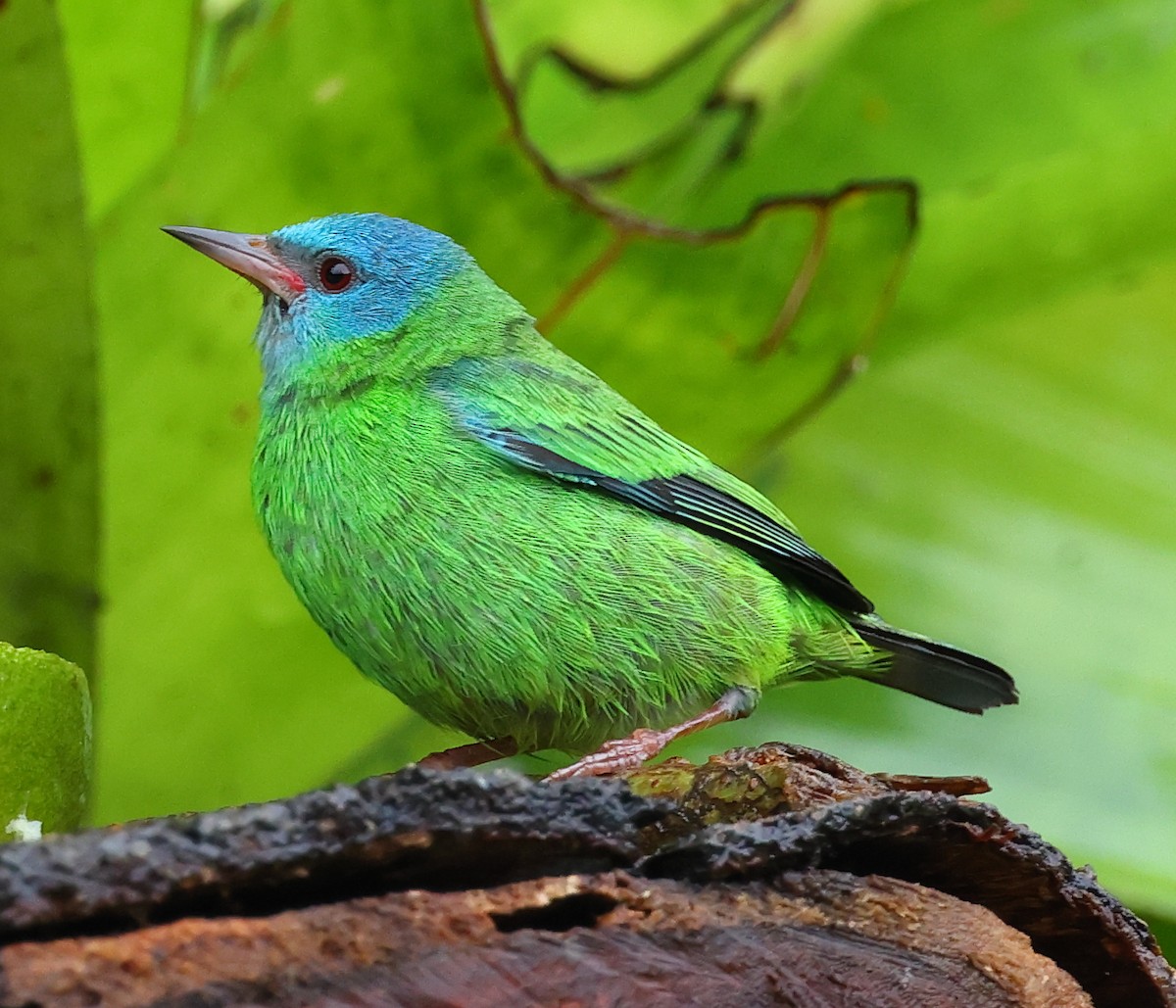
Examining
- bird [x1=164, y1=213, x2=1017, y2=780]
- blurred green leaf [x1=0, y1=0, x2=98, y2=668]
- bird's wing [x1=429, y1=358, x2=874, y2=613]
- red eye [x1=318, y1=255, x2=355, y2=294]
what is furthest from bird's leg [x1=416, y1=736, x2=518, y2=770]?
red eye [x1=318, y1=255, x2=355, y2=294]

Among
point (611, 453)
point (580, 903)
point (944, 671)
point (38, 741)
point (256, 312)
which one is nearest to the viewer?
point (580, 903)

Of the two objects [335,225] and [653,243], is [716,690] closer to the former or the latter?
[653,243]

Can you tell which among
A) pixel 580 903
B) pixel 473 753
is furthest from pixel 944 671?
pixel 580 903

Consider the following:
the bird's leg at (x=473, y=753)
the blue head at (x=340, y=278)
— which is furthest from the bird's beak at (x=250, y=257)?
the bird's leg at (x=473, y=753)

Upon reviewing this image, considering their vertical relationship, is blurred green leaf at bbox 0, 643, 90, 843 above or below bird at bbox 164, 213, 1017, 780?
below

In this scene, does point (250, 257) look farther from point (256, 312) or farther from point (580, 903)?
point (580, 903)

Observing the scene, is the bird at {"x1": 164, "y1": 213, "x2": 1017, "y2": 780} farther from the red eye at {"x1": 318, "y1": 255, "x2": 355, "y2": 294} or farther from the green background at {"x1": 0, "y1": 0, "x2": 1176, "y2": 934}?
the green background at {"x1": 0, "y1": 0, "x2": 1176, "y2": 934}
